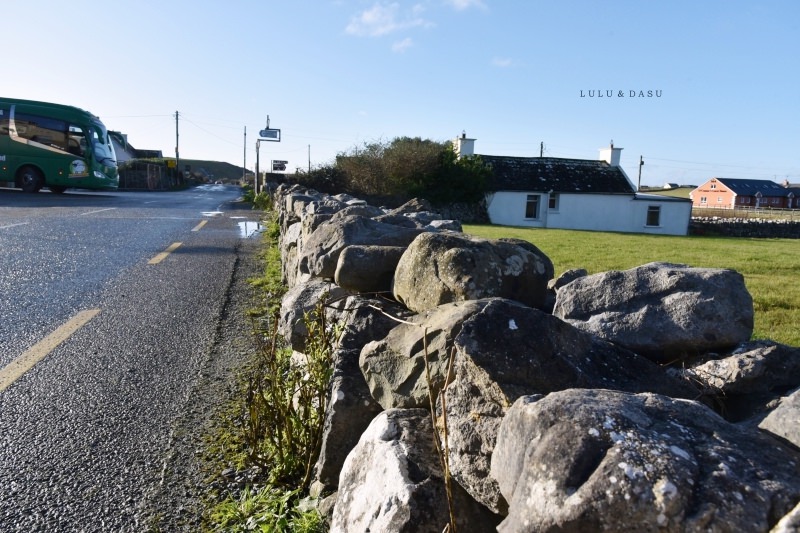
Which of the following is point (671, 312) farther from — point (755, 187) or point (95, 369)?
point (755, 187)

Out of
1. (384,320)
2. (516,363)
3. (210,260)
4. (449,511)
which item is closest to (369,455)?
(449,511)

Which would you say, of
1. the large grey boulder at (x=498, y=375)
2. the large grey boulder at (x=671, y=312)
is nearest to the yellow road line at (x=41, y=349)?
the large grey boulder at (x=498, y=375)

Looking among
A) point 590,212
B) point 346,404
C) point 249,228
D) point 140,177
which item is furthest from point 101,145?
point 346,404

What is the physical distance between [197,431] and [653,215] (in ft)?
134

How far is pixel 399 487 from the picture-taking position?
189cm

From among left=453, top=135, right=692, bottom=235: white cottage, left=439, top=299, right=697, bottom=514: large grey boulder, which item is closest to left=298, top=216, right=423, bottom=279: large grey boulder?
left=439, top=299, right=697, bottom=514: large grey boulder

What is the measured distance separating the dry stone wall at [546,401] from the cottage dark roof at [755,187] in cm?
10246

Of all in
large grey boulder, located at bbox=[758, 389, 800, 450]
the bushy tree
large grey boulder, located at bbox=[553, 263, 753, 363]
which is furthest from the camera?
the bushy tree

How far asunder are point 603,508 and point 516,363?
62 centimetres

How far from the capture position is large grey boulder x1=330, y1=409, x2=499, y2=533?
72.2 inches

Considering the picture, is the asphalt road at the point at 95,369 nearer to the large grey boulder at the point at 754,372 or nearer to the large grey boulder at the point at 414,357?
the large grey boulder at the point at 414,357

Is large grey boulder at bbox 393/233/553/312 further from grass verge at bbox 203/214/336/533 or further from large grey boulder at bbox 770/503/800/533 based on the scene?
large grey boulder at bbox 770/503/800/533

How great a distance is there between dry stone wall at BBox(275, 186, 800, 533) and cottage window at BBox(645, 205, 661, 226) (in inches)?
1565

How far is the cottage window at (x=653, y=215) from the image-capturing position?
131 feet
